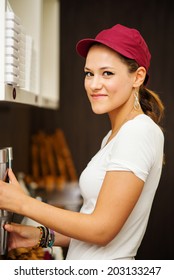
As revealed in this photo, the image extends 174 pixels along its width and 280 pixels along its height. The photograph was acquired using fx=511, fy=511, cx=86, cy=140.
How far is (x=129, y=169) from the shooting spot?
3.86 ft

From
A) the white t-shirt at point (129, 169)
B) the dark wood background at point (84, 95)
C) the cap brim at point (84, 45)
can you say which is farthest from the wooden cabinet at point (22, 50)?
the dark wood background at point (84, 95)

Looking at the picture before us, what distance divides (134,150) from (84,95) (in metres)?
3.17

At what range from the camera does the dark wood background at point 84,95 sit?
14.0ft

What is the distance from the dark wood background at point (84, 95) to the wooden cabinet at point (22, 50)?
4.68 ft

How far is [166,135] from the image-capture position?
14.0ft

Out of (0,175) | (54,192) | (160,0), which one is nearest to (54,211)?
(0,175)

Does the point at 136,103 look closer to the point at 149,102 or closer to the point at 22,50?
the point at 149,102

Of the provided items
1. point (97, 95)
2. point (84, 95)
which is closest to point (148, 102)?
point (97, 95)

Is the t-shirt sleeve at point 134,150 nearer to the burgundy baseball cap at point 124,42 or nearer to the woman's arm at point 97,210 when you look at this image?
the woman's arm at point 97,210

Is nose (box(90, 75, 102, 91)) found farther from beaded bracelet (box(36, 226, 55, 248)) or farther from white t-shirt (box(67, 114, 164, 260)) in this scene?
beaded bracelet (box(36, 226, 55, 248))

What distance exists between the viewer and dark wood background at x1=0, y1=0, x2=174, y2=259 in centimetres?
426

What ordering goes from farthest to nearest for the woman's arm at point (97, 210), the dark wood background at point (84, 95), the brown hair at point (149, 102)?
the dark wood background at point (84, 95), the brown hair at point (149, 102), the woman's arm at point (97, 210)

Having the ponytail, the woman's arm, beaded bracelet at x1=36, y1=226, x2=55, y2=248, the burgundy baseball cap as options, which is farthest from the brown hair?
beaded bracelet at x1=36, y1=226, x2=55, y2=248
